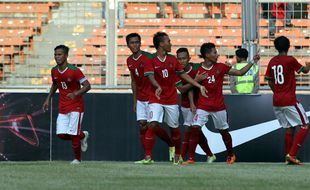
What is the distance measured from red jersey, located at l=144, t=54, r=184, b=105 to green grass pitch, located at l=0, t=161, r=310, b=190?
4.24 feet

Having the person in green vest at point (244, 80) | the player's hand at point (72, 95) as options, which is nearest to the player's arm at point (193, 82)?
the player's hand at point (72, 95)

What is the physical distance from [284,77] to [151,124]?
2.09 m

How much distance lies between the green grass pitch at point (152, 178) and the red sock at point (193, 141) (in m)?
1.28

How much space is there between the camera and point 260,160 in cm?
A: 1583

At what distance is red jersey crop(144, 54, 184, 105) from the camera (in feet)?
45.7

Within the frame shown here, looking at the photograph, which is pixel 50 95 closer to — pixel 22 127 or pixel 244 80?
pixel 22 127

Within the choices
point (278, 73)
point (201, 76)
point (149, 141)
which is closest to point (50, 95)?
point (149, 141)

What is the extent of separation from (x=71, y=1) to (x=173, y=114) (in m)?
4.17

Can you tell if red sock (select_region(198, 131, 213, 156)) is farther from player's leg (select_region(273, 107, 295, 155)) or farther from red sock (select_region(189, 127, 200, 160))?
player's leg (select_region(273, 107, 295, 155))

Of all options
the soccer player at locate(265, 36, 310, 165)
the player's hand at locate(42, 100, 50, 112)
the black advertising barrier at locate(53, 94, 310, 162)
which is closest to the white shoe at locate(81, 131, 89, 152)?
the player's hand at locate(42, 100, 50, 112)

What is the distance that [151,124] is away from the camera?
1383 cm

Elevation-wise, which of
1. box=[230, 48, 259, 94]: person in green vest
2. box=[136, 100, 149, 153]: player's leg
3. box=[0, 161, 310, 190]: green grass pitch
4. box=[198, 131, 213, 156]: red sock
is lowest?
box=[0, 161, 310, 190]: green grass pitch

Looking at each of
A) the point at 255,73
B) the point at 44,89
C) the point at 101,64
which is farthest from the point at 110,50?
the point at 255,73

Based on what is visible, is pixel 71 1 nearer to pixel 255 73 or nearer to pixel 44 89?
pixel 44 89
